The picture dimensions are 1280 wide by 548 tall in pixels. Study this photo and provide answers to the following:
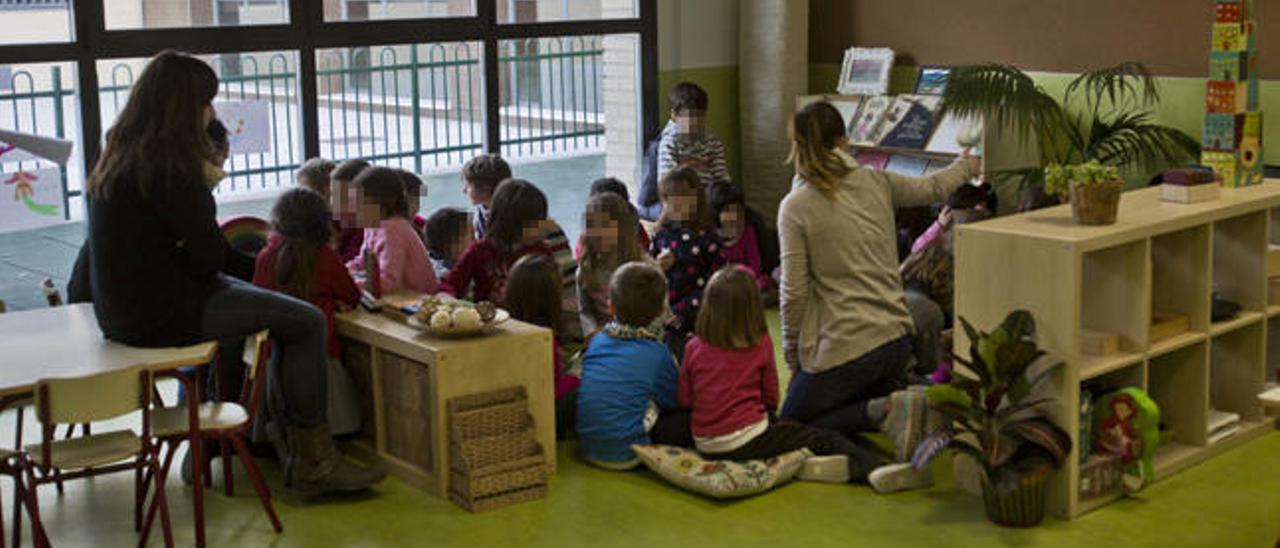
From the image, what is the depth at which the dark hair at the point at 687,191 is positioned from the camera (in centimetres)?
680

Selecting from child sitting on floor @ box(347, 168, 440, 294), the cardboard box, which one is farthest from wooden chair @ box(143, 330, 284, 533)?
the cardboard box

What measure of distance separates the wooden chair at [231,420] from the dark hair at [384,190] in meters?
1.00

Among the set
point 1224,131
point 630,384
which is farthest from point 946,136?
point 630,384

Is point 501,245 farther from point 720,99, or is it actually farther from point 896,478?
point 720,99

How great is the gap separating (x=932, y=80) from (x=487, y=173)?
316 centimetres

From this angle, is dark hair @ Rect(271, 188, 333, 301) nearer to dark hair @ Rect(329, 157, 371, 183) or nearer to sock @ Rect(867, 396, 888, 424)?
dark hair @ Rect(329, 157, 371, 183)

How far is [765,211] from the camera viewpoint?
31.4 feet

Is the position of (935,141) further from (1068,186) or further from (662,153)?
(1068,186)

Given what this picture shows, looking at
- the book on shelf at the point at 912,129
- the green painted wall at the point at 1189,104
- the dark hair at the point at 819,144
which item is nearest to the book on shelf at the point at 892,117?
the book on shelf at the point at 912,129

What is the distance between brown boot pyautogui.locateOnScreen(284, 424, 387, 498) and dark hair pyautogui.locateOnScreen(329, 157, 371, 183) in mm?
1408

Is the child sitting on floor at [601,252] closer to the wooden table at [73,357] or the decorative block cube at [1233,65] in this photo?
the wooden table at [73,357]

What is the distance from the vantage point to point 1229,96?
231 inches

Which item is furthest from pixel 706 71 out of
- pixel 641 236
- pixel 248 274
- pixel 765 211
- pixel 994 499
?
pixel 994 499

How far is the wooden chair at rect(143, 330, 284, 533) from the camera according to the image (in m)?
4.84
